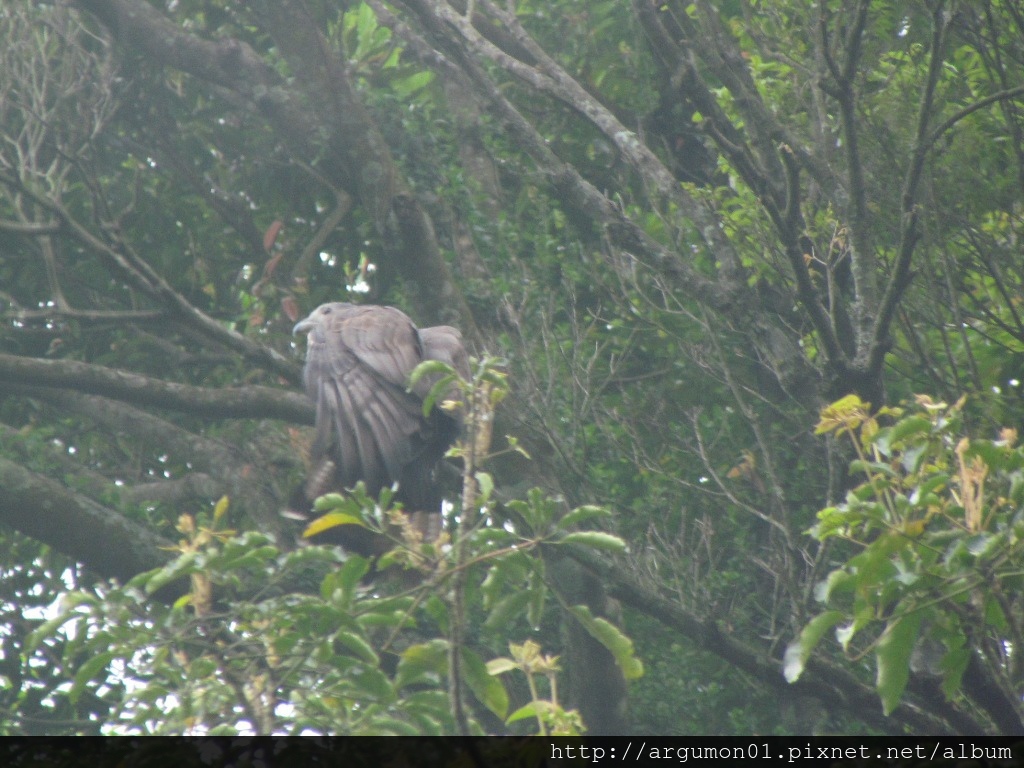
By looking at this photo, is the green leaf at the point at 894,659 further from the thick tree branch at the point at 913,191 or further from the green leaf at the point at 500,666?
the thick tree branch at the point at 913,191

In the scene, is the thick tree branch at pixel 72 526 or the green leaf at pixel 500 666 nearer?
the green leaf at pixel 500 666

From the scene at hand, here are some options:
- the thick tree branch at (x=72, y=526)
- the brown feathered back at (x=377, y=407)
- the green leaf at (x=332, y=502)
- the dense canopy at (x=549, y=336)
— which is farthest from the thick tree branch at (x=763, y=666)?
the thick tree branch at (x=72, y=526)

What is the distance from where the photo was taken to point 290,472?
6141mm

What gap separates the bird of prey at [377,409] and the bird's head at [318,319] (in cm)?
5

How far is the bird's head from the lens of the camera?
18.7 feet

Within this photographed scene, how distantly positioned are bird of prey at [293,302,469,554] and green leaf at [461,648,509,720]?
240 centimetres

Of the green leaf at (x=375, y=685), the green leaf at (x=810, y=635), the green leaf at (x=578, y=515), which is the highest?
the green leaf at (x=578, y=515)

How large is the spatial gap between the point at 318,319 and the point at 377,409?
806mm

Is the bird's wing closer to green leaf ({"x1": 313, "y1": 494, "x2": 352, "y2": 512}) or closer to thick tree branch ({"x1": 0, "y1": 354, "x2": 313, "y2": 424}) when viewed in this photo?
thick tree branch ({"x1": 0, "y1": 354, "x2": 313, "y2": 424})

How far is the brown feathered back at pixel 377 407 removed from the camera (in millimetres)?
5105

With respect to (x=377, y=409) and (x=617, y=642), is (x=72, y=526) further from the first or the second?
(x=617, y=642)

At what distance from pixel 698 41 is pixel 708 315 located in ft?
4.80

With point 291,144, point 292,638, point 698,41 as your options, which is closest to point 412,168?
point 291,144
